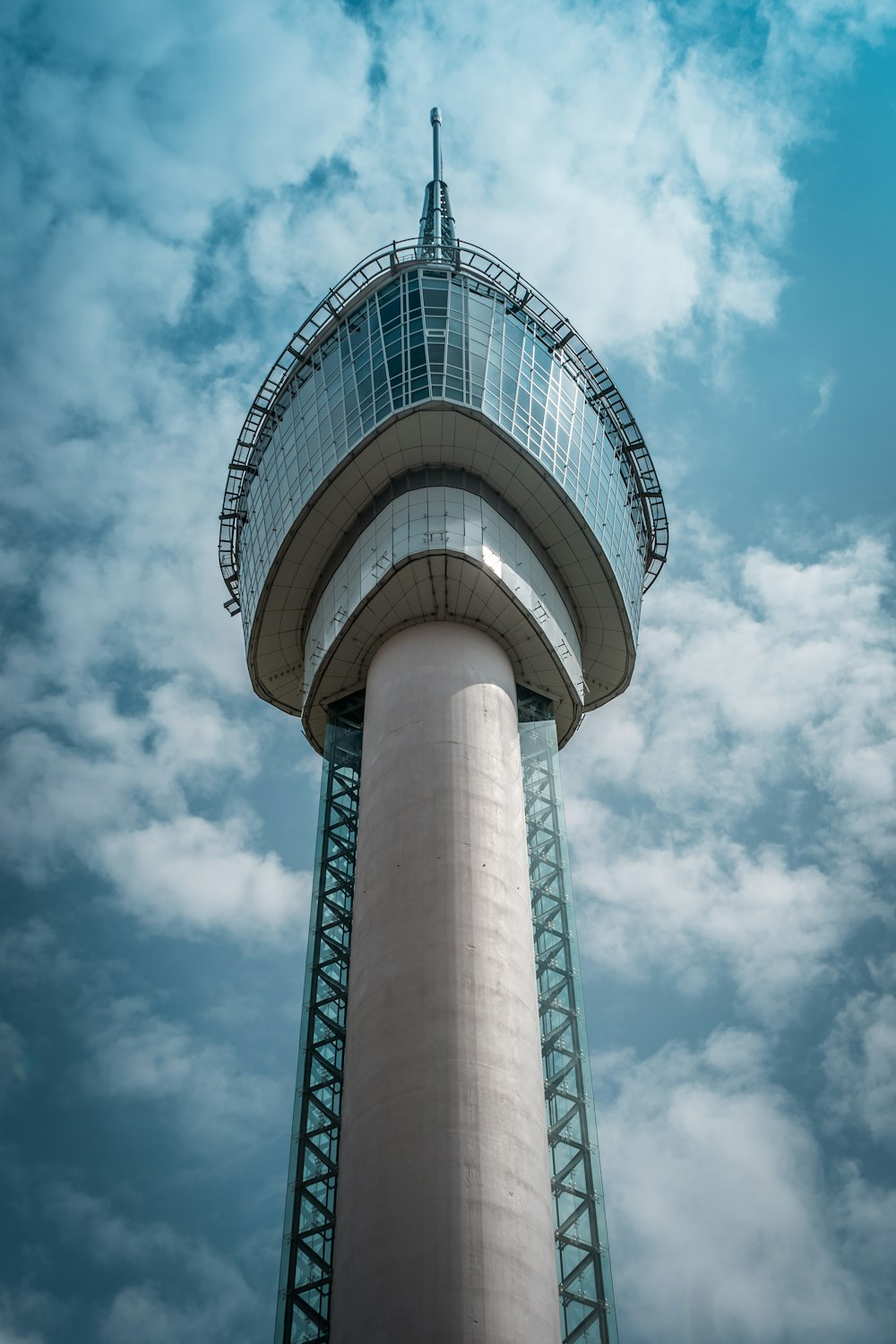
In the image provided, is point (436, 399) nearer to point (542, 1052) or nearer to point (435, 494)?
point (435, 494)

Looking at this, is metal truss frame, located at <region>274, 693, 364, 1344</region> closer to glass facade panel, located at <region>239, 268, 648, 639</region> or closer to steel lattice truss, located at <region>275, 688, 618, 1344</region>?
steel lattice truss, located at <region>275, 688, 618, 1344</region>

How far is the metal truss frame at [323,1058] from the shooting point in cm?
3503

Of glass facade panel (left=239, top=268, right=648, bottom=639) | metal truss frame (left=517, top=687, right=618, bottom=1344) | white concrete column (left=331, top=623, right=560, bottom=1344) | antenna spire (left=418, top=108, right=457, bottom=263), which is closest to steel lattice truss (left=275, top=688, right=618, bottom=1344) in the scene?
metal truss frame (left=517, top=687, right=618, bottom=1344)

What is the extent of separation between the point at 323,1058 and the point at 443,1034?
31.2ft

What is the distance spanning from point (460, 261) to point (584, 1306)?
40.4m

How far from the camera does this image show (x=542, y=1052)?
1564 inches

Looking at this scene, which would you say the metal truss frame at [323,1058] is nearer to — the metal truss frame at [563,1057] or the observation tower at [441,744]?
the observation tower at [441,744]

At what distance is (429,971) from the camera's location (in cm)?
3416

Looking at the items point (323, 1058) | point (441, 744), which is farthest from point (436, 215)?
point (323, 1058)

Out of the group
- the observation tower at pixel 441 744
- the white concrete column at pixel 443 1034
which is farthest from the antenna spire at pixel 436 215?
the white concrete column at pixel 443 1034

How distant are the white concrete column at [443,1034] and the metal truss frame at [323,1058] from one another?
16.4ft

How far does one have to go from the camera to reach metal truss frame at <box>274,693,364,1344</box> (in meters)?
35.0

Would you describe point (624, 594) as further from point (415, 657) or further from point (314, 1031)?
point (314, 1031)

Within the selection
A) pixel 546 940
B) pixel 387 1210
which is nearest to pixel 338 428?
pixel 546 940
